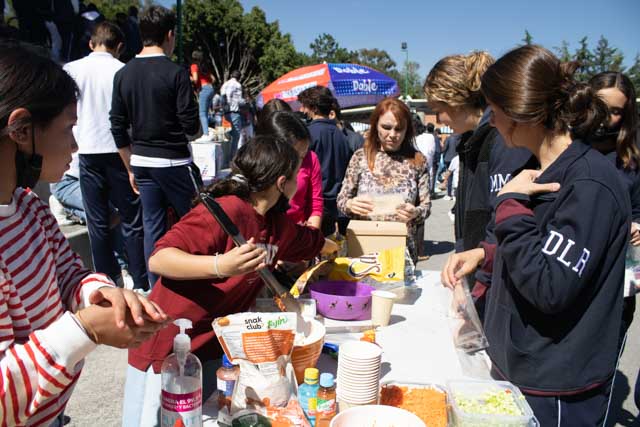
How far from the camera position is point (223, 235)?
1707mm

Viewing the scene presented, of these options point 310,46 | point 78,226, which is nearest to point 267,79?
point 310,46

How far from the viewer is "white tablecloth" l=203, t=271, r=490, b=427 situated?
1688 millimetres

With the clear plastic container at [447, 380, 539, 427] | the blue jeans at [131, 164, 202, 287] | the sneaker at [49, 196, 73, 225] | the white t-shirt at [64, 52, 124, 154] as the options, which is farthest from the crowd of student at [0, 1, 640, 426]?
the sneaker at [49, 196, 73, 225]

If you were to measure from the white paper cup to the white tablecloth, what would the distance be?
1.6 inches

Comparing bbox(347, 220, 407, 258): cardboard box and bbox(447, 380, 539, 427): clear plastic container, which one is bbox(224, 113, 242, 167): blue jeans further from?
bbox(447, 380, 539, 427): clear plastic container

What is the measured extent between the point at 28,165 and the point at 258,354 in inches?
28.5

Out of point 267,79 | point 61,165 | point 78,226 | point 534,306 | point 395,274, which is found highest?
point 267,79

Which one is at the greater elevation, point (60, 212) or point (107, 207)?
point (107, 207)

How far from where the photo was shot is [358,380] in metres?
1.38

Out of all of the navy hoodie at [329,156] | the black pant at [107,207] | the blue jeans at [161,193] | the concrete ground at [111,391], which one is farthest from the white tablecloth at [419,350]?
the black pant at [107,207]

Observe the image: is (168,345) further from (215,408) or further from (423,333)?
(423,333)

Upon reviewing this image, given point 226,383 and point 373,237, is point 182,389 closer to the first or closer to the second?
point 226,383

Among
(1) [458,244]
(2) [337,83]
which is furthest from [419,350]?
(2) [337,83]

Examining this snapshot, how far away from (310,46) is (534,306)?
54.9m
